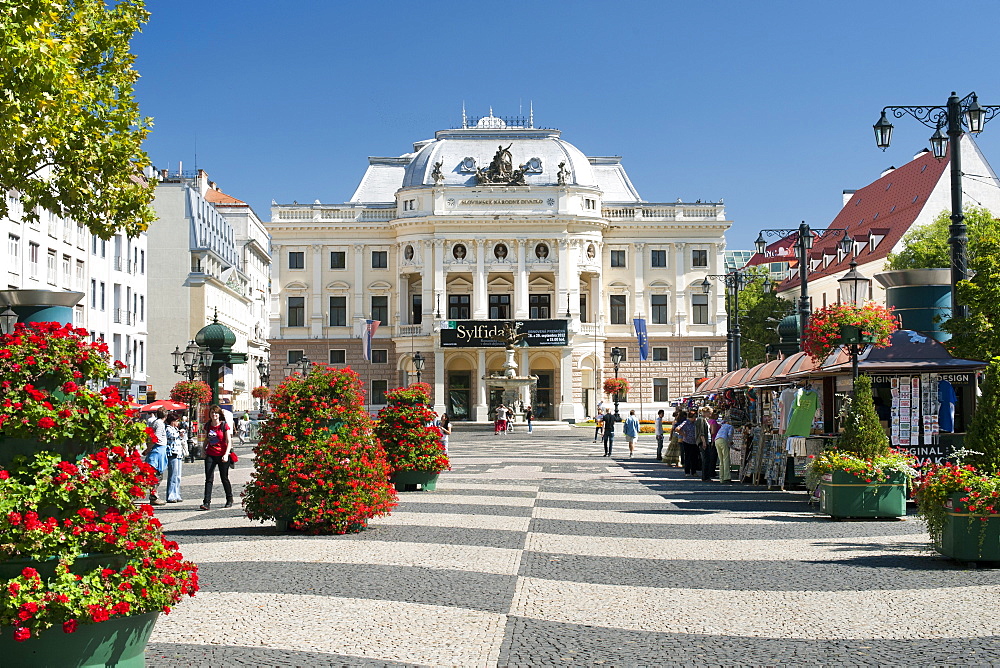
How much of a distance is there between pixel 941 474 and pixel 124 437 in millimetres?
8816

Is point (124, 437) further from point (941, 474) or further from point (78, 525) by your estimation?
point (941, 474)

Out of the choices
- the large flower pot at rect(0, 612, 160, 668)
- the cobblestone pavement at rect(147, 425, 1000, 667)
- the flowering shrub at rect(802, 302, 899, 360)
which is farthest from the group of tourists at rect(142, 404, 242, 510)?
the large flower pot at rect(0, 612, 160, 668)

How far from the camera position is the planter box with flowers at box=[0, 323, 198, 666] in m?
6.36

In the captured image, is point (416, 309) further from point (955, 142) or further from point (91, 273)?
point (955, 142)

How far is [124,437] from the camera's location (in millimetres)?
6906

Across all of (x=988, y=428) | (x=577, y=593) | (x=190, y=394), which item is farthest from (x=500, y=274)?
(x=577, y=593)

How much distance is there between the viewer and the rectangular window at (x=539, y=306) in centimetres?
8006

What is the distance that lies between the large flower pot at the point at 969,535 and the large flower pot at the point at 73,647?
8.57 meters

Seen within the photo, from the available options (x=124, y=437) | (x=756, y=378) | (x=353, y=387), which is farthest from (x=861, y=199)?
(x=124, y=437)

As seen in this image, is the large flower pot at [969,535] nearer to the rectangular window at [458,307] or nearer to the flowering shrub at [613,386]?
the flowering shrub at [613,386]

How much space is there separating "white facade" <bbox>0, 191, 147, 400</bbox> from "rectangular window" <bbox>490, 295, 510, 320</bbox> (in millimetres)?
24199

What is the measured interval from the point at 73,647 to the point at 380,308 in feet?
247

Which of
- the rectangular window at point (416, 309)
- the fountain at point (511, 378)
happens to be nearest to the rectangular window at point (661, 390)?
the fountain at point (511, 378)

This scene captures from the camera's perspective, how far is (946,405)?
18.6 metres
